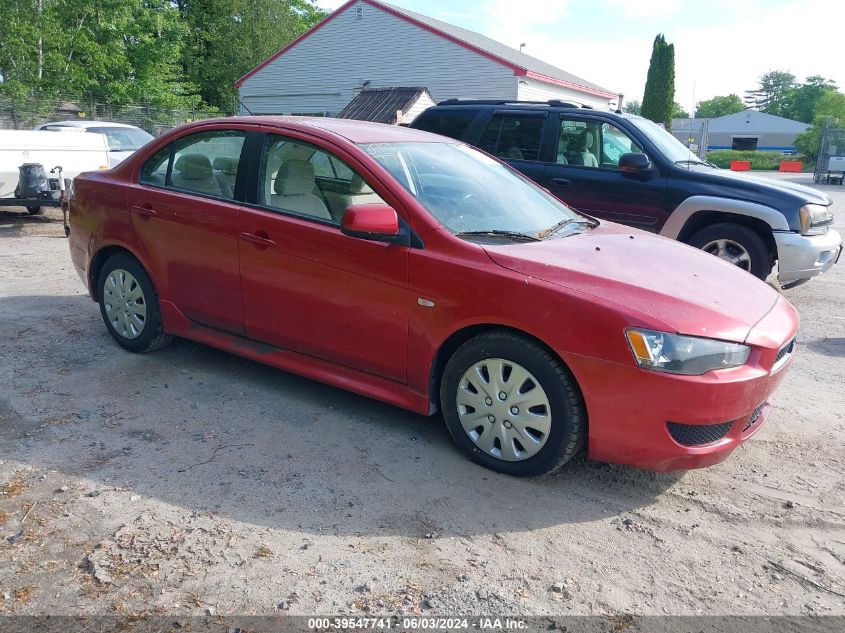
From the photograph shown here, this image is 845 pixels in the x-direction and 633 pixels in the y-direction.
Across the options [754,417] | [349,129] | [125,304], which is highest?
[349,129]

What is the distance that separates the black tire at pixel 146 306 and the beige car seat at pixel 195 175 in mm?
684

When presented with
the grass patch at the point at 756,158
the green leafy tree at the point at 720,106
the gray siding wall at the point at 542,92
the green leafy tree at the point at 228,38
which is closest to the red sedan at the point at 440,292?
the gray siding wall at the point at 542,92

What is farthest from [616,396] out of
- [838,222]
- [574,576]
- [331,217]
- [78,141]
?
A: [838,222]

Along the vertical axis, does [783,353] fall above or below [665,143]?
below

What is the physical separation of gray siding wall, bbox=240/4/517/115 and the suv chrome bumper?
1781cm

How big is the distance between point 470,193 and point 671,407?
5.77 ft

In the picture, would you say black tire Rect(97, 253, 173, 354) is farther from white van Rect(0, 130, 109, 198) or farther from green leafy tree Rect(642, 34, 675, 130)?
green leafy tree Rect(642, 34, 675, 130)

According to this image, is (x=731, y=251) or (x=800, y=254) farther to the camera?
(x=731, y=251)

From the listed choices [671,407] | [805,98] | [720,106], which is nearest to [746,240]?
[671,407]

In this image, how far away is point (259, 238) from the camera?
165 inches

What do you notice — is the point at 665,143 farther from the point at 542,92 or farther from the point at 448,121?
the point at 542,92

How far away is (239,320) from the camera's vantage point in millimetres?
4410

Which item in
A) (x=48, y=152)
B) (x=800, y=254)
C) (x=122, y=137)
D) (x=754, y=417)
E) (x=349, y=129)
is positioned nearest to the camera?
(x=754, y=417)

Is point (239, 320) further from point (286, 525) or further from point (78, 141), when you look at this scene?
point (78, 141)
